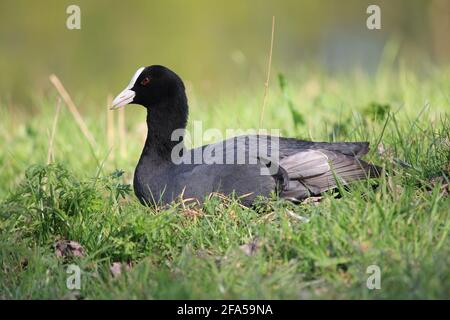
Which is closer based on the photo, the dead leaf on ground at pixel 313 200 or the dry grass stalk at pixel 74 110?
the dead leaf on ground at pixel 313 200

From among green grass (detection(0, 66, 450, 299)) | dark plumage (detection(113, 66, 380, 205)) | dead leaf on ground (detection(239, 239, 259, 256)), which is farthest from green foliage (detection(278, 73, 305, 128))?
dead leaf on ground (detection(239, 239, 259, 256))

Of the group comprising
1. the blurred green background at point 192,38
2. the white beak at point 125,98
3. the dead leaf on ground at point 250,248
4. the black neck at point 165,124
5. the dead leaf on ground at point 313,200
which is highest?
the blurred green background at point 192,38

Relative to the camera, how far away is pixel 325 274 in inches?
139

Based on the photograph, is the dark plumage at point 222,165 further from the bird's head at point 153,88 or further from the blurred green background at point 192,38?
the blurred green background at point 192,38

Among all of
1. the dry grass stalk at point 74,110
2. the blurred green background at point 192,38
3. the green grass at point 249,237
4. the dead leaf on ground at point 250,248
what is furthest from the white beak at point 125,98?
the blurred green background at point 192,38

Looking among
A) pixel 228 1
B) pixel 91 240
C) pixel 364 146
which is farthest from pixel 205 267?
pixel 228 1

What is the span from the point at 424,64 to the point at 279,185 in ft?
13.0

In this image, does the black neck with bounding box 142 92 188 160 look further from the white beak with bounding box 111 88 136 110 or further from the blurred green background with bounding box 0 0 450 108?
the blurred green background with bounding box 0 0 450 108

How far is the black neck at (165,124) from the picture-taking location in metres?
5.23

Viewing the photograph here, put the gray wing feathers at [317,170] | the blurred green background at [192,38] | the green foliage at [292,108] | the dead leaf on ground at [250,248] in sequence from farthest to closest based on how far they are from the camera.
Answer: the blurred green background at [192,38]
the green foliage at [292,108]
the gray wing feathers at [317,170]
the dead leaf on ground at [250,248]

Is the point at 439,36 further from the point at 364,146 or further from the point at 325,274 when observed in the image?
the point at 325,274

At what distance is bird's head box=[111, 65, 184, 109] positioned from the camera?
209 inches

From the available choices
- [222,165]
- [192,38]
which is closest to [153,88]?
[222,165]

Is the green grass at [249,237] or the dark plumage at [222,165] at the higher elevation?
the dark plumage at [222,165]
